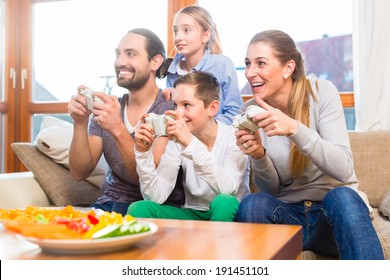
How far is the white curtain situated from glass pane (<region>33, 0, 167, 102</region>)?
4.79 feet

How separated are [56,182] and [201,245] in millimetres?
1330

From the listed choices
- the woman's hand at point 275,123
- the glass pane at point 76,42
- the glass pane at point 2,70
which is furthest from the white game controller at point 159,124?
the glass pane at point 2,70

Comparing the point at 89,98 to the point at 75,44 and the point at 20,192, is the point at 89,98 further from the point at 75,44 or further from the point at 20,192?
the point at 75,44

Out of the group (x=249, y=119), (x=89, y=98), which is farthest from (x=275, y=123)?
(x=89, y=98)

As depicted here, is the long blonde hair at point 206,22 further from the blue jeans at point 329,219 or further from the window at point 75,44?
the window at point 75,44

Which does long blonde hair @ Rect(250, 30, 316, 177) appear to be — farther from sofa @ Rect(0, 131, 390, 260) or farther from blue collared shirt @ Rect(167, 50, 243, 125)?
sofa @ Rect(0, 131, 390, 260)

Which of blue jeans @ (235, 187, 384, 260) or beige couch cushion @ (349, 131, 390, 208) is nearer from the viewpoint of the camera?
blue jeans @ (235, 187, 384, 260)

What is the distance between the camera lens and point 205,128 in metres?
1.93

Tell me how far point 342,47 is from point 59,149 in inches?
65.1

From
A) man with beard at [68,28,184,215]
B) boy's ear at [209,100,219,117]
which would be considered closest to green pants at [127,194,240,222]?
man with beard at [68,28,184,215]

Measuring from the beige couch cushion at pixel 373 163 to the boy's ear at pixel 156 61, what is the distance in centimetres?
89

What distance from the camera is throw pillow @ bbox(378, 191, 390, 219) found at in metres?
1.98

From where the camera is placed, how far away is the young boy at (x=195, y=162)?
171cm
